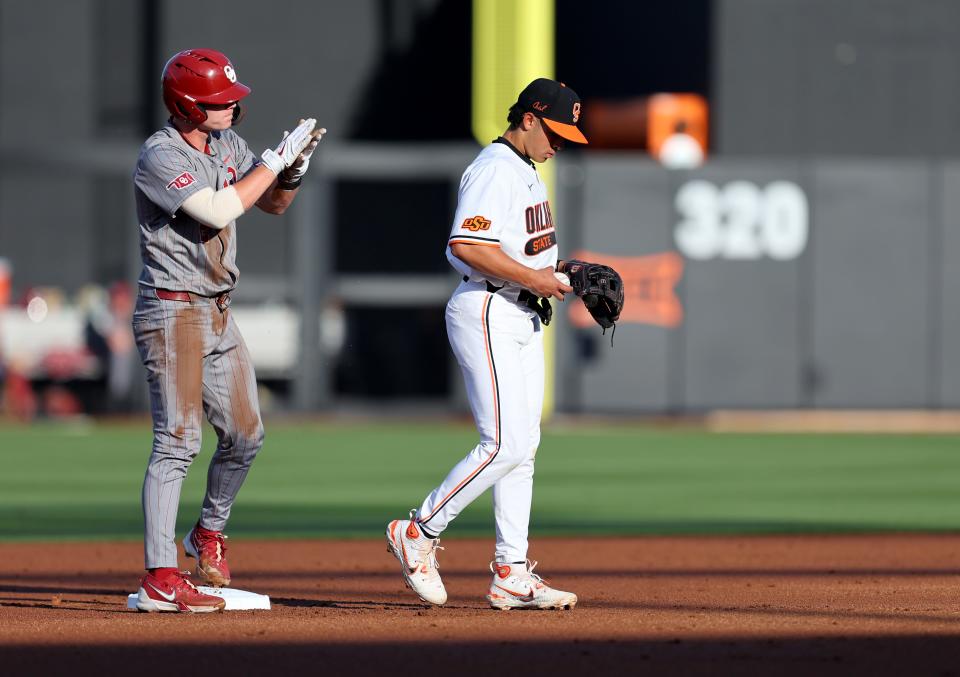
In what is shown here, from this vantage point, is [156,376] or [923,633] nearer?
[923,633]

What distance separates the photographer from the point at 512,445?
5.88 metres

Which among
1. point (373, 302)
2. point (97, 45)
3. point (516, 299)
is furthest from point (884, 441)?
point (97, 45)

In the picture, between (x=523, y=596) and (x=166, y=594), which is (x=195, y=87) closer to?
(x=166, y=594)

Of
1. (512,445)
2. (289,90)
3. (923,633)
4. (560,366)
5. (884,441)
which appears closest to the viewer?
(923,633)

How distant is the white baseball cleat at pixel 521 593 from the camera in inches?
233

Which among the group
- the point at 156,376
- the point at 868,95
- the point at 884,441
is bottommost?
the point at 884,441

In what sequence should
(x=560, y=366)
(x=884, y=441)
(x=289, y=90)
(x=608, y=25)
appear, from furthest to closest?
(x=289, y=90)
(x=608, y=25)
(x=560, y=366)
(x=884, y=441)

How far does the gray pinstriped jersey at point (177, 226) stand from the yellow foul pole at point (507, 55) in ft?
46.5

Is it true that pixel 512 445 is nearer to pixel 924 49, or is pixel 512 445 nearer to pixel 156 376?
pixel 156 376

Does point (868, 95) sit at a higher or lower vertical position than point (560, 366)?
higher

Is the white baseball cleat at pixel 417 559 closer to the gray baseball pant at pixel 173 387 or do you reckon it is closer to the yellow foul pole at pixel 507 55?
the gray baseball pant at pixel 173 387

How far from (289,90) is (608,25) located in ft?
17.9

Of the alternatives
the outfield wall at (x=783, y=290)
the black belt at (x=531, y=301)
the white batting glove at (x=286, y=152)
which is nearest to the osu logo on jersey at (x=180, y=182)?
the white batting glove at (x=286, y=152)

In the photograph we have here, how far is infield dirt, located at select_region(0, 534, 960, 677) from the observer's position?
188 inches
